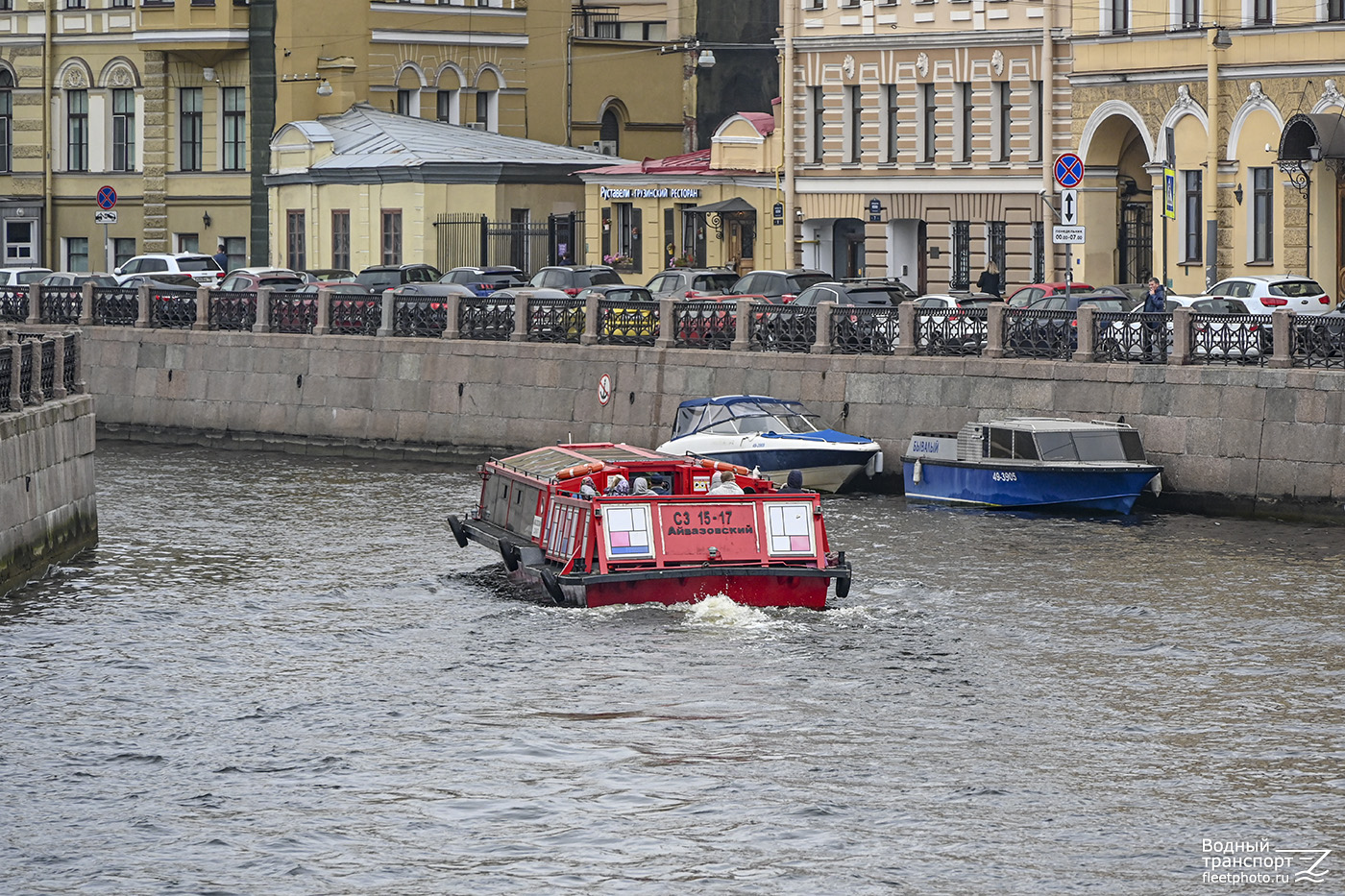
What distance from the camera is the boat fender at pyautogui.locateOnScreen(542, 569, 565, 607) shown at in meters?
24.5

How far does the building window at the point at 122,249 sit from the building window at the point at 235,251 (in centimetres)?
242

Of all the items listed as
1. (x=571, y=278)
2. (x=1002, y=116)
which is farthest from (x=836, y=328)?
(x=1002, y=116)

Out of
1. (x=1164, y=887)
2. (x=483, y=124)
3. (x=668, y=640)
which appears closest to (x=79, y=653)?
(x=668, y=640)

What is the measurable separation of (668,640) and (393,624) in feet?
9.92

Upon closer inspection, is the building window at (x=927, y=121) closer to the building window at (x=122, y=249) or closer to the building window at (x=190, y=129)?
the building window at (x=190, y=129)

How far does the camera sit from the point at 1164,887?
15852mm

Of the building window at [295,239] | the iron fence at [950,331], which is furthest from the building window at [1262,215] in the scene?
the building window at [295,239]

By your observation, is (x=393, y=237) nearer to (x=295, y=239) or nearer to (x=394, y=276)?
(x=295, y=239)

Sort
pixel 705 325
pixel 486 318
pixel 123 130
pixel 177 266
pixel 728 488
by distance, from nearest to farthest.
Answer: pixel 728 488 → pixel 705 325 → pixel 486 318 → pixel 177 266 → pixel 123 130

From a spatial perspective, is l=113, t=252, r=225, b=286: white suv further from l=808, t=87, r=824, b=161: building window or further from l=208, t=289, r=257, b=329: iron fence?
l=808, t=87, r=824, b=161: building window

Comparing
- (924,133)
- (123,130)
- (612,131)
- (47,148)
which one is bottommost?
(924,133)

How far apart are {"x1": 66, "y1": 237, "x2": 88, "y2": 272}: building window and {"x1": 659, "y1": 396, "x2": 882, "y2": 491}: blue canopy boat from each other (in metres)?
30.9

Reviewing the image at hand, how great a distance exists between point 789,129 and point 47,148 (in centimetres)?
1893

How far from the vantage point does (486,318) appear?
40.7 meters
